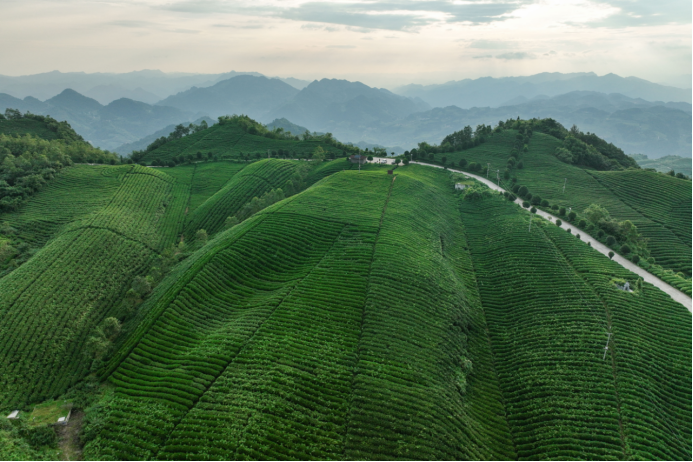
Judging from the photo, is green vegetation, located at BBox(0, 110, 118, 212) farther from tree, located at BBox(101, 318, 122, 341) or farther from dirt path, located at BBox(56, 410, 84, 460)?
dirt path, located at BBox(56, 410, 84, 460)

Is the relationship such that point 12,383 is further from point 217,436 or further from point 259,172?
point 259,172

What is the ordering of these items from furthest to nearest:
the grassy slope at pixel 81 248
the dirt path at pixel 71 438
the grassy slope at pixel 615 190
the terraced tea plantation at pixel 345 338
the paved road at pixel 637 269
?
the grassy slope at pixel 615 190 < the paved road at pixel 637 269 < the grassy slope at pixel 81 248 < the terraced tea plantation at pixel 345 338 < the dirt path at pixel 71 438

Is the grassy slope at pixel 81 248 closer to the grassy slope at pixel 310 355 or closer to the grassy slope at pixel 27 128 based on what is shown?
the grassy slope at pixel 310 355

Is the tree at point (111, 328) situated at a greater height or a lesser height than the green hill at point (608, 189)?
lesser

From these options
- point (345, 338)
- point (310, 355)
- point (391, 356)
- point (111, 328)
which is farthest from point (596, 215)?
point (111, 328)

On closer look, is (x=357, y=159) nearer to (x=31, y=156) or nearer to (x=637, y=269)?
(x=637, y=269)

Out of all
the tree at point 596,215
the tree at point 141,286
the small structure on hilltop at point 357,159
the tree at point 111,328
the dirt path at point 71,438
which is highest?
the small structure on hilltop at point 357,159

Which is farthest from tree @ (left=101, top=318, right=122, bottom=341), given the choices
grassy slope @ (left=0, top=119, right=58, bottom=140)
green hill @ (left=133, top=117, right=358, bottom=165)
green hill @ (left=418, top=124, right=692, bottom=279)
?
grassy slope @ (left=0, top=119, right=58, bottom=140)

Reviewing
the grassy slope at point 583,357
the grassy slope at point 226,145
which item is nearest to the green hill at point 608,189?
the grassy slope at point 583,357
